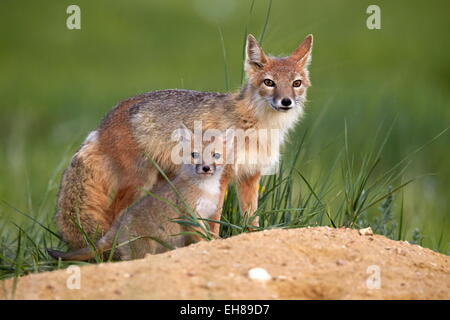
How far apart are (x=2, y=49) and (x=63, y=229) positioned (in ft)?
52.6

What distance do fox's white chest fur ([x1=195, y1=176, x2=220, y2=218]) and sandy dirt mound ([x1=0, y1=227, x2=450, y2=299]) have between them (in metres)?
1.34

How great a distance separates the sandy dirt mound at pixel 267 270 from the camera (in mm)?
4641

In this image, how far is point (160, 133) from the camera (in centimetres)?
695

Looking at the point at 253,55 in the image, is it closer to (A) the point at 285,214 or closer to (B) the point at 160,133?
(B) the point at 160,133

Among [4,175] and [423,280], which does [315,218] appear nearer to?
[423,280]

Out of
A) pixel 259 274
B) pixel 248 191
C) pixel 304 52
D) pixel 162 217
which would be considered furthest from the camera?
pixel 304 52

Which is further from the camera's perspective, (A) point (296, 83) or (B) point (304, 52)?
(B) point (304, 52)

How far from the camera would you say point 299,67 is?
23.4 feet

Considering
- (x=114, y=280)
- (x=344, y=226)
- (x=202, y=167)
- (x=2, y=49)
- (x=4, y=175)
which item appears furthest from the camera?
(x=2, y=49)

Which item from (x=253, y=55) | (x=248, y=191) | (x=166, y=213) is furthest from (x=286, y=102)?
(x=166, y=213)

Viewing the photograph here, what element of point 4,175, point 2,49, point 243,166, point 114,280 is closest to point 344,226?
point 243,166

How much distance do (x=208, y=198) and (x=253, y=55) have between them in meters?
1.41

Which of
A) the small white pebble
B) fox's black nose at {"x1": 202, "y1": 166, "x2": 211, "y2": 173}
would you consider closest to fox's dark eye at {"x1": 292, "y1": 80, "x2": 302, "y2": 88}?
fox's black nose at {"x1": 202, "y1": 166, "x2": 211, "y2": 173}

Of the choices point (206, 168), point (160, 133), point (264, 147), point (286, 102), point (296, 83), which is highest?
point (296, 83)
